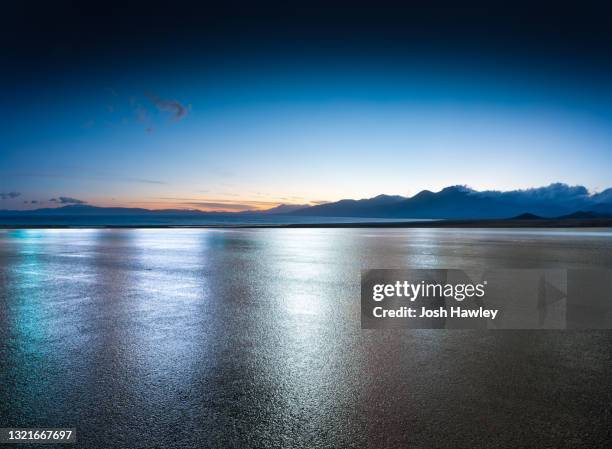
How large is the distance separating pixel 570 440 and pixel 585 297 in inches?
248

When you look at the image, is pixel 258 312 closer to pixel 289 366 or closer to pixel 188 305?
pixel 188 305

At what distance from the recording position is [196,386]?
3598mm

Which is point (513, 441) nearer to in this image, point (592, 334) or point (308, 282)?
point (592, 334)

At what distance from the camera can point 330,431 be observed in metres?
2.84

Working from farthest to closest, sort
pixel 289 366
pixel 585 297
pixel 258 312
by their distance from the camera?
pixel 585 297, pixel 258 312, pixel 289 366

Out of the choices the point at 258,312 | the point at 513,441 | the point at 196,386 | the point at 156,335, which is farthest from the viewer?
the point at 258,312

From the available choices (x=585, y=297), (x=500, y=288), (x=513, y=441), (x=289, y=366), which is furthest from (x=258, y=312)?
(x=585, y=297)

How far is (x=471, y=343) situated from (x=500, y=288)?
443cm

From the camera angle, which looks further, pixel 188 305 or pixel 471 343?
pixel 188 305

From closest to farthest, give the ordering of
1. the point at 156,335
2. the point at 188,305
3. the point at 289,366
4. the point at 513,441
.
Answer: the point at 513,441 < the point at 289,366 < the point at 156,335 < the point at 188,305

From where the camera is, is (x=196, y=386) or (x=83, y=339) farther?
(x=83, y=339)

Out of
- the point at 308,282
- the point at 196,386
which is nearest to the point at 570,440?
the point at 196,386

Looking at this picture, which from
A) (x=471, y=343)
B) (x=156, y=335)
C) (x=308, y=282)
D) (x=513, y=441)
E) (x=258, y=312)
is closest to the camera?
(x=513, y=441)

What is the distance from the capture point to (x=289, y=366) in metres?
4.11
